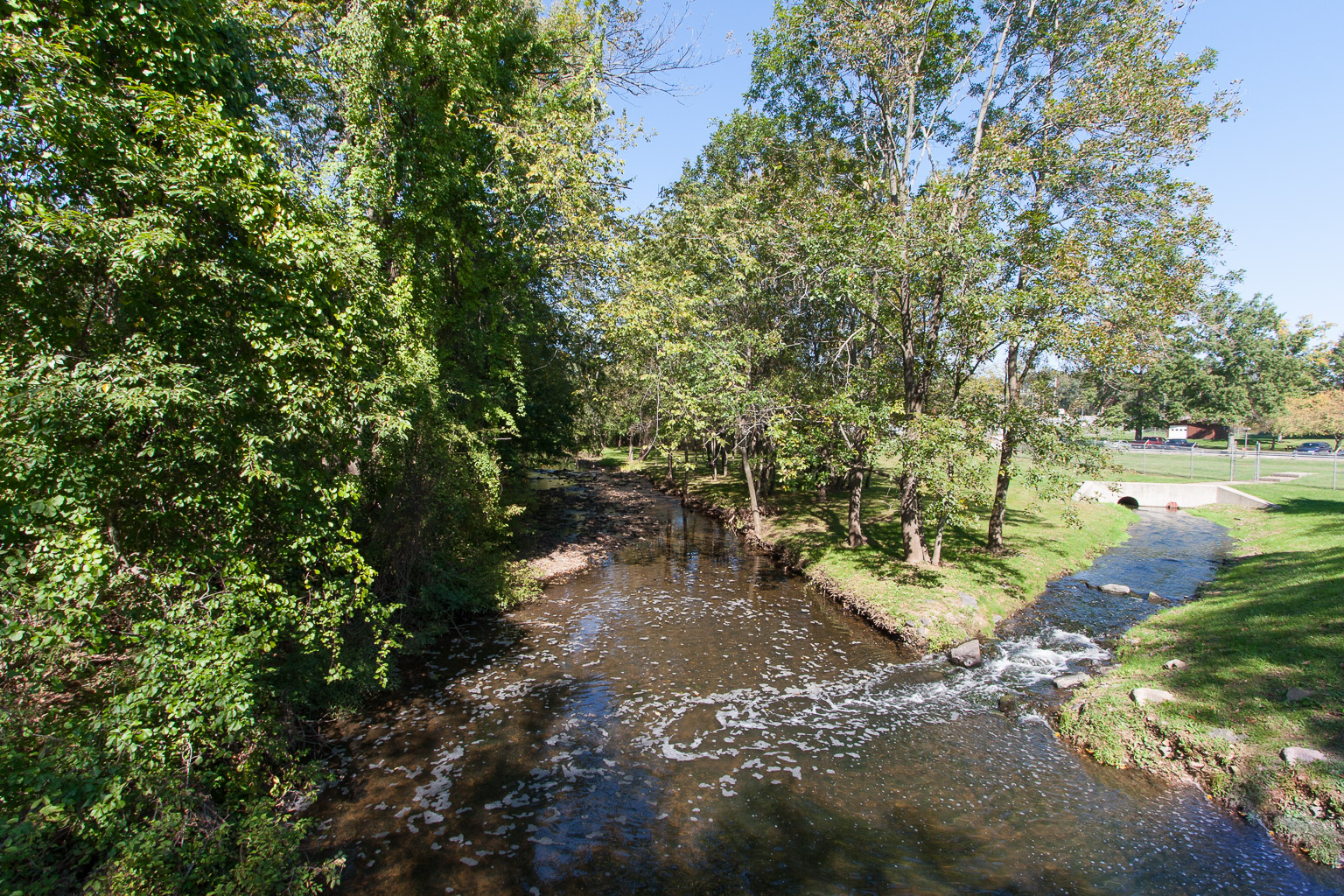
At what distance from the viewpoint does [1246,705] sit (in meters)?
9.08

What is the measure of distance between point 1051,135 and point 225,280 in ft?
67.3

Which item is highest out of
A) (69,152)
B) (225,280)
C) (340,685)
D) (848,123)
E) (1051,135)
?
(848,123)

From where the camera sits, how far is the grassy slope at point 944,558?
1470cm

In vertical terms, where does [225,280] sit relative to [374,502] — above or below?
above

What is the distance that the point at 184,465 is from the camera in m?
6.22

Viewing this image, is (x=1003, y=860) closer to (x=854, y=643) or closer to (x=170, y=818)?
(x=854, y=643)

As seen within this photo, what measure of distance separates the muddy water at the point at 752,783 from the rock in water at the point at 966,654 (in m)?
0.34

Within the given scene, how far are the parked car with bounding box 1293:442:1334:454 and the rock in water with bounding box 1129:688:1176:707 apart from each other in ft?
270

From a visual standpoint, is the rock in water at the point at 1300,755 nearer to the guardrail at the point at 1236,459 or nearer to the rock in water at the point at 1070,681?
the rock in water at the point at 1070,681

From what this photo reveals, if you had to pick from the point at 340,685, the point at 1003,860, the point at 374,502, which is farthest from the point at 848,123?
Result: the point at 340,685

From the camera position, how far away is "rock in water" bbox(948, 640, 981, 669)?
41.3 ft

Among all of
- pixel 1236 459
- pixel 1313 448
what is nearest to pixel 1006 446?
pixel 1236 459

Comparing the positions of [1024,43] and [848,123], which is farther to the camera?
[848,123]

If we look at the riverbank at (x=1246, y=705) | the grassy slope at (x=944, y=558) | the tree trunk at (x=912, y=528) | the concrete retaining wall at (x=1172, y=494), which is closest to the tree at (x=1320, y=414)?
the concrete retaining wall at (x=1172, y=494)
